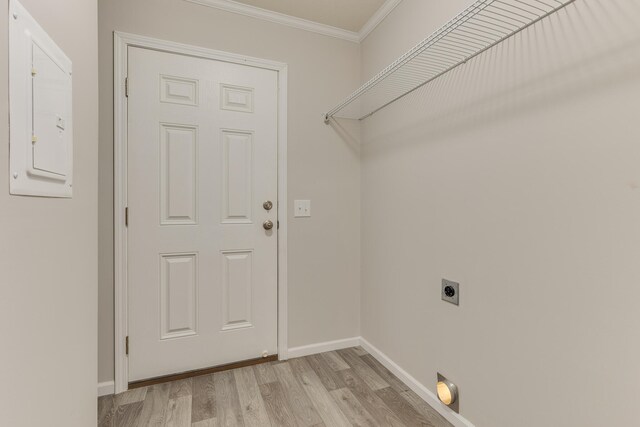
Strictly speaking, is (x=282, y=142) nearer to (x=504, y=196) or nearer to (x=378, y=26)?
(x=378, y=26)

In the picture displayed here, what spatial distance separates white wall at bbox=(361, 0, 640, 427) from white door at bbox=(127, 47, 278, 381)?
93 centimetres

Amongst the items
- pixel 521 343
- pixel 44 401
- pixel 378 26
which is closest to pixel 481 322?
pixel 521 343

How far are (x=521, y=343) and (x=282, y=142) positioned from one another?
1674 mm

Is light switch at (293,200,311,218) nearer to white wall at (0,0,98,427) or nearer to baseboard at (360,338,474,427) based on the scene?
baseboard at (360,338,474,427)

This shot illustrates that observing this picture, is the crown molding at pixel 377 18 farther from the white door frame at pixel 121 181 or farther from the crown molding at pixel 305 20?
the white door frame at pixel 121 181

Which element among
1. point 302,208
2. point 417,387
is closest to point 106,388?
point 302,208

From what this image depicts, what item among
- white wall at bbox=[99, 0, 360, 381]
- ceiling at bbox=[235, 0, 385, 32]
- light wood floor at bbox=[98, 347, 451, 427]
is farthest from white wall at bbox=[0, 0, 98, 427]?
ceiling at bbox=[235, 0, 385, 32]

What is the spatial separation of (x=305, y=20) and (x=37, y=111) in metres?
1.81

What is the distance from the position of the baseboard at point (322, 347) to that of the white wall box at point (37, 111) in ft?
5.50

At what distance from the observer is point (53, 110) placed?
79 centimetres

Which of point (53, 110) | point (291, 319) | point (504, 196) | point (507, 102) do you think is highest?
point (507, 102)

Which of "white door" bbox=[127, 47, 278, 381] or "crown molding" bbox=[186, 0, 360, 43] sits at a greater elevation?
"crown molding" bbox=[186, 0, 360, 43]

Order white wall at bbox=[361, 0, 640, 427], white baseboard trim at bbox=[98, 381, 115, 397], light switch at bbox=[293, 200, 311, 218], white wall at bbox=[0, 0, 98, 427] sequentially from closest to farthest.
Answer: white wall at bbox=[0, 0, 98, 427]
white wall at bbox=[361, 0, 640, 427]
white baseboard trim at bbox=[98, 381, 115, 397]
light switch at bbox=[293, 200, 311, 218]

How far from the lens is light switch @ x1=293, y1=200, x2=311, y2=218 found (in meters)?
2.07
